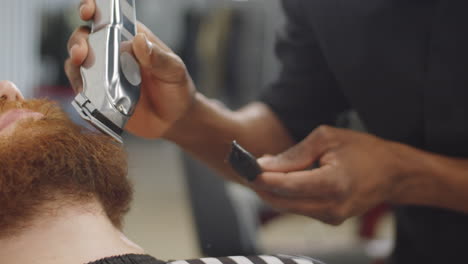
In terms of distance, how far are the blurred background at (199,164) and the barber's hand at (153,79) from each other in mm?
45

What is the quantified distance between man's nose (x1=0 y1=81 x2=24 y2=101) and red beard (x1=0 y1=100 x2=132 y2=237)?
2 cm

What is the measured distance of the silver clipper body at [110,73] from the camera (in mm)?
611

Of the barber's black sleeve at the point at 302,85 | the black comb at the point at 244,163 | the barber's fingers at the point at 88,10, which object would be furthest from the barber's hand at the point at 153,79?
the barber's black sleeve at the point at 302,85

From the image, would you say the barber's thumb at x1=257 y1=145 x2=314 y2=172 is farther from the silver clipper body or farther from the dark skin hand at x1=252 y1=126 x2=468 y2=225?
the silver clipper body

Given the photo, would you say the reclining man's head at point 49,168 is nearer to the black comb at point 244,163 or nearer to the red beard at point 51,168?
the red beard at point 51,168

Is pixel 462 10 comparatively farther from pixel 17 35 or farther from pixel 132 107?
pixel 17 35

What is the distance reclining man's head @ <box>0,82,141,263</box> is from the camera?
608 mm

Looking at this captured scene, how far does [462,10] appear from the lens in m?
0.86

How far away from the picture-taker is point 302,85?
109cm

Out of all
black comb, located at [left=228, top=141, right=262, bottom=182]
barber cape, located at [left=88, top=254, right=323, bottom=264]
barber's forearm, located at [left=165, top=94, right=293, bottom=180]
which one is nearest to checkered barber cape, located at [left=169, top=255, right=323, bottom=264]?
barber cape, located at [left=88, top=254, right=323, bottom=264]

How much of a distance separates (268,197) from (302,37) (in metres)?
0.37

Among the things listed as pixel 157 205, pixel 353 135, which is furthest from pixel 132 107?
pixel 157 205

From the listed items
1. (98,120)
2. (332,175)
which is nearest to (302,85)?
(332,175)

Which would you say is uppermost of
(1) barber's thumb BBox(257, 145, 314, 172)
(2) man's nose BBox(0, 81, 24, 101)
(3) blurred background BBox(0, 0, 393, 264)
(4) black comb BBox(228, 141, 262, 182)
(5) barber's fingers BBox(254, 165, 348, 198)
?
(2) man's nose BBox(0, 81, 24, 101)
